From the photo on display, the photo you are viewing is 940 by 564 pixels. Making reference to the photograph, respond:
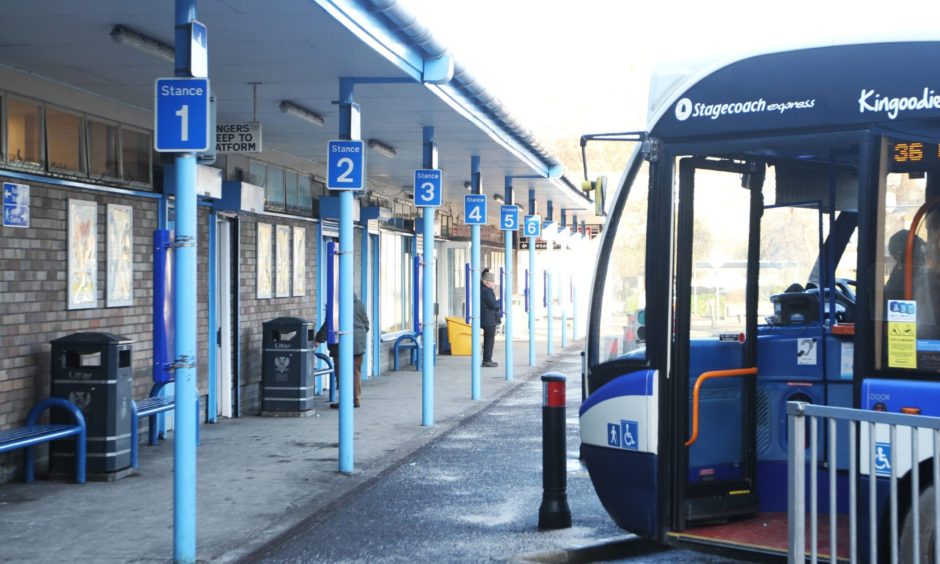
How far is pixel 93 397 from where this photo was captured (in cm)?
998

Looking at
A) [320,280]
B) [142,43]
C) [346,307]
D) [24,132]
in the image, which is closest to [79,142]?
[24,132]

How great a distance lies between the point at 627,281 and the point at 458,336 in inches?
750

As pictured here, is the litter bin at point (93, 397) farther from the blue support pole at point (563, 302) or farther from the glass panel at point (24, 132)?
the blue support pole at point (563, 302)

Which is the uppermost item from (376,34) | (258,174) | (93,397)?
(376,34)

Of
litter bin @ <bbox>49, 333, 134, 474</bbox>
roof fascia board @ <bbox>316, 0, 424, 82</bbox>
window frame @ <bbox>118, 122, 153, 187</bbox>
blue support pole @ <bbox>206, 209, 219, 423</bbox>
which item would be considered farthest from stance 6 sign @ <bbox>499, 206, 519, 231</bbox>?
litter bin @ <bbox>49, 333, 134, 474</bbox>

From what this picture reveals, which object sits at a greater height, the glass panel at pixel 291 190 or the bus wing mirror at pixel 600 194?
the glass panel at pixel 291 190

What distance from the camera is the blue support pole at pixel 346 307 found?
10352mm

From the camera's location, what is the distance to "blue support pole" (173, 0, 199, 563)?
23.3ft

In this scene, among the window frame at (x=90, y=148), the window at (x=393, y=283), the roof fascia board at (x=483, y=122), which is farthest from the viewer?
the window at (x=393, y=283)

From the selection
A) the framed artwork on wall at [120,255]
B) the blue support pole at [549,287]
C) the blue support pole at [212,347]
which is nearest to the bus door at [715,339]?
the framed artwork on wall at [120,255]

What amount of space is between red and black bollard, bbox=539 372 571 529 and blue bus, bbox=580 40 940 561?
2.06 feet

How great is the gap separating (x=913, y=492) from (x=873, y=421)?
1.30 feet

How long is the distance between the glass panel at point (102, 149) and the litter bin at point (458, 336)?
48.6 ft

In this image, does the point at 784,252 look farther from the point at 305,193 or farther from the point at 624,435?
the point at 305,193
